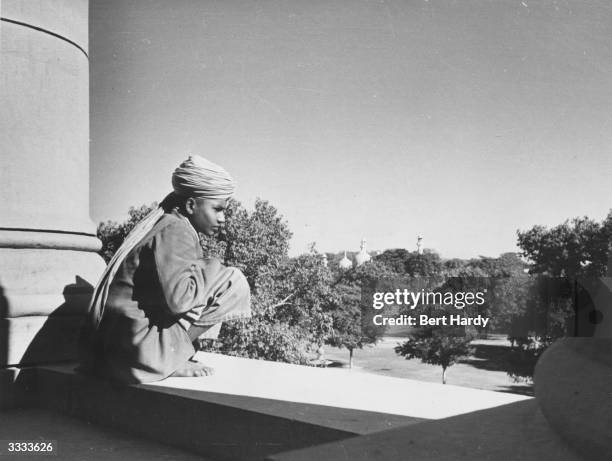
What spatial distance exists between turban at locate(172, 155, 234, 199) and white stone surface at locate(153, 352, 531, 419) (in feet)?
4.18

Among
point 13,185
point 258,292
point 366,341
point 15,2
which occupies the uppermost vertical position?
point 15,2

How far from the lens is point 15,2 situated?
5.37 metres

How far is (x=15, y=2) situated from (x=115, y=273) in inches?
102

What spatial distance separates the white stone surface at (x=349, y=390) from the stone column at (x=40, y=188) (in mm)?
1473

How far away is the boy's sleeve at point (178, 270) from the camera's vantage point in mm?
4109

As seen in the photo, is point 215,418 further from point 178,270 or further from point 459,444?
point 459,444

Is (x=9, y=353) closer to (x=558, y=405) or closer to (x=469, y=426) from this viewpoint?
(x=469, y=426)

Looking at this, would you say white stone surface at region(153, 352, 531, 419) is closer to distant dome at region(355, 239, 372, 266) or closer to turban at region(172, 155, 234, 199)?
turban at region(172, 155, 234, 199)

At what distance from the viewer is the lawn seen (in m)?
50.0

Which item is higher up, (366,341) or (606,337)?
(606,337)

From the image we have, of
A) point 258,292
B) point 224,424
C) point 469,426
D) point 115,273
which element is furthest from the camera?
point 258,292

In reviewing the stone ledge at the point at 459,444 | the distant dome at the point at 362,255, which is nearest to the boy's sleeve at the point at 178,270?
the stone ledge at the point at 459,444

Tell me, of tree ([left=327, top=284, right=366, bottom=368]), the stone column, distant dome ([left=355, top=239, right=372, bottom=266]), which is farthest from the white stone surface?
distant dome ([left=355, top=239, right=372, bottom=266])

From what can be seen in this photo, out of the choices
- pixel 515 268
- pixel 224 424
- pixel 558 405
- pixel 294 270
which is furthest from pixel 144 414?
pixel 515 268
